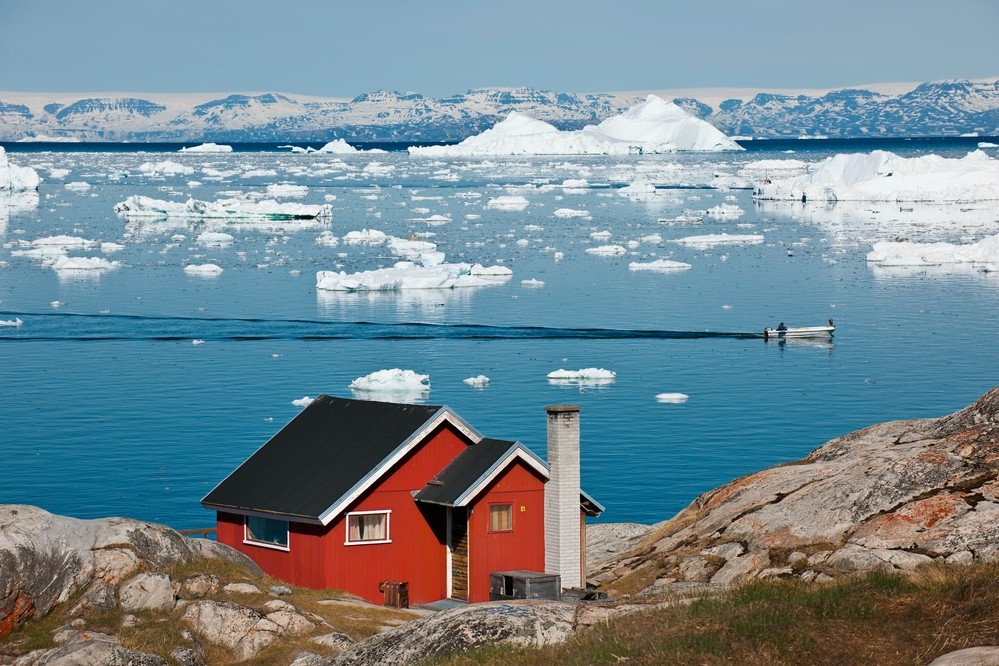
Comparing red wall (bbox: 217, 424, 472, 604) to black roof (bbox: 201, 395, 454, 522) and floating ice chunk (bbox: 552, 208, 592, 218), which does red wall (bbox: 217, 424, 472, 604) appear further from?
floating ice chunk (bbox: 552, 208, 592, 218)

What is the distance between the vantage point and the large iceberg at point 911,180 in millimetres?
140625

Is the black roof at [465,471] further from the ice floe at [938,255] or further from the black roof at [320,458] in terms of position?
the ice floe at [938,255]

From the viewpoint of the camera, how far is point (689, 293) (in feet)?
250

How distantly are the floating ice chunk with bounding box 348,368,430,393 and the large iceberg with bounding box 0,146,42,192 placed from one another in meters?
119

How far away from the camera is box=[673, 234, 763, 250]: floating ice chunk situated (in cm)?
10181

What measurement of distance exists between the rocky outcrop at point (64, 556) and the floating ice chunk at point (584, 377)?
→ 102ft

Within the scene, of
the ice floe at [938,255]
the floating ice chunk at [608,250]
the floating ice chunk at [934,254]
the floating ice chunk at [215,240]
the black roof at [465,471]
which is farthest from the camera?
the floating ice chunk at [215,240]

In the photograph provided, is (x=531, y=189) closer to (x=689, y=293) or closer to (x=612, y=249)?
(x=612, y=249)

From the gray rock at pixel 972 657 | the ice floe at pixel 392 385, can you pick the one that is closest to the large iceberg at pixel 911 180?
the ice floe at pixel 392 385

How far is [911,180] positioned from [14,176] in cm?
9882

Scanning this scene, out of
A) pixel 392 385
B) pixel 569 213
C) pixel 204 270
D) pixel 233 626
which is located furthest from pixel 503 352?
pixel 569 213

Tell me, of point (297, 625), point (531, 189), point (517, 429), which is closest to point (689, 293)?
point (517, 429)

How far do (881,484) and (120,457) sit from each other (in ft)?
89.1

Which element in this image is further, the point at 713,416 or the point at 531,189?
the point at 531,189
